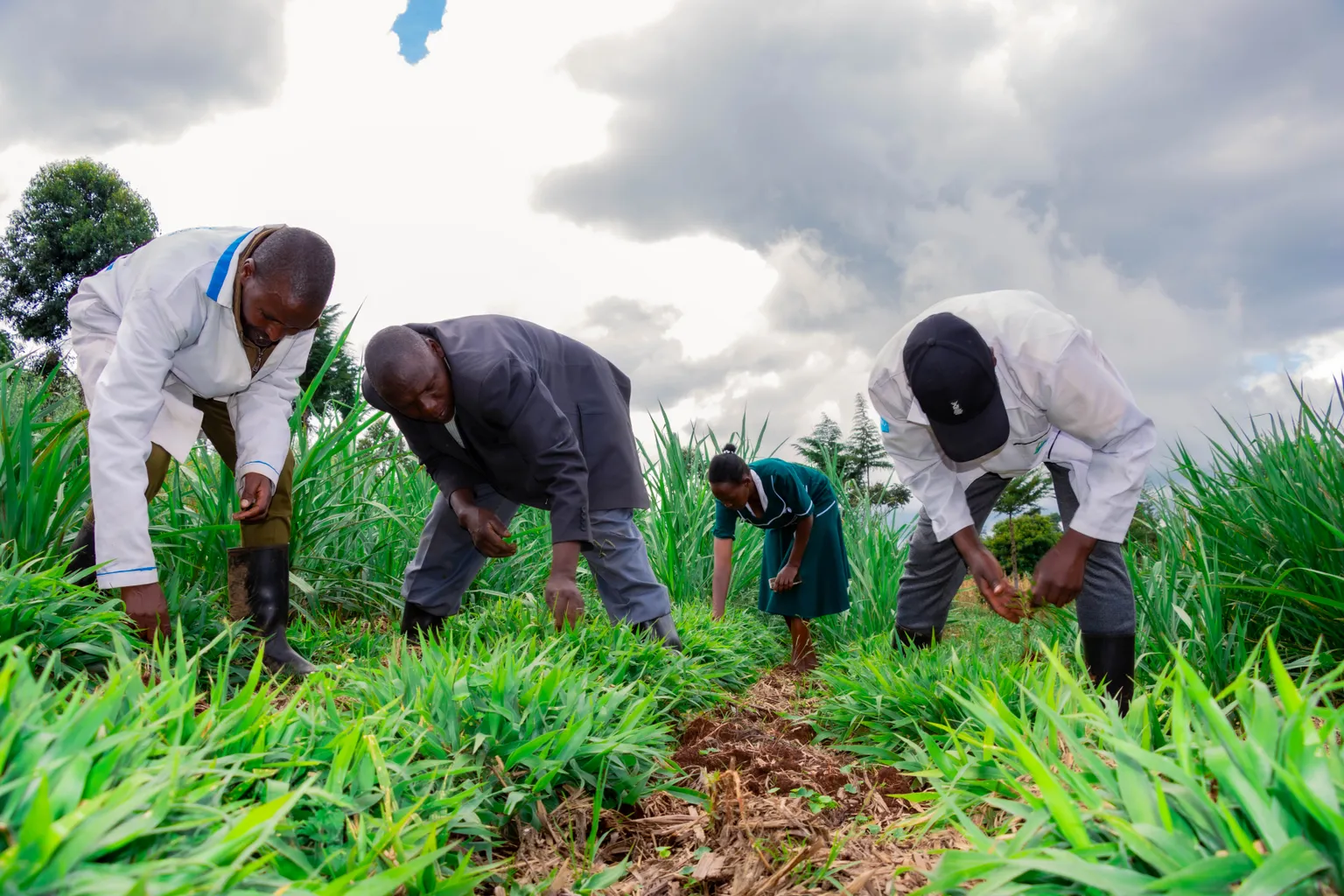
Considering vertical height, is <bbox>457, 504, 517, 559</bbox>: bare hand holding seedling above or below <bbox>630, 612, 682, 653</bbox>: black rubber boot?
above

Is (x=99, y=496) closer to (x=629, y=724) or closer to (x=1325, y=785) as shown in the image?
(x=629, y=724)

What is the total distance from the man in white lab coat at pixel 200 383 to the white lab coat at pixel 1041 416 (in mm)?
2007

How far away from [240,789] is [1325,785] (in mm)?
1526

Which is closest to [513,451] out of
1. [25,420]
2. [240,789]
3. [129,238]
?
[25,420]

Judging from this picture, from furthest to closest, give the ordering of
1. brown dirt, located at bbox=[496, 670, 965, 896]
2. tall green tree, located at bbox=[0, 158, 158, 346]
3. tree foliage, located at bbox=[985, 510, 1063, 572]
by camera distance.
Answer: tall green tree, located at bbox=[0, 158, 158, 346] → tree foliage, located at bbox=[985, 510, 1063, 572] → brown dirt, located at bbox=[496, 670, 965, 896]

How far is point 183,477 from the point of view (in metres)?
3.87

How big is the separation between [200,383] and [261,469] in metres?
0.35

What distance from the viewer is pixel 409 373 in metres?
2.87

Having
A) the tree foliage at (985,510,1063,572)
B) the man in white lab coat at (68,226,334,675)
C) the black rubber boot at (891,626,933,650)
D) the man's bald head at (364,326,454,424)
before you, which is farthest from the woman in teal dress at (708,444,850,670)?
the tree foliage at (985,510,1063,572)

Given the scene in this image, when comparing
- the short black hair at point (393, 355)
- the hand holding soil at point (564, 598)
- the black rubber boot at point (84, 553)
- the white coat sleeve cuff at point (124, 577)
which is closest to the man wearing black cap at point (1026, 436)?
the hand holding soil at point (564, 598)

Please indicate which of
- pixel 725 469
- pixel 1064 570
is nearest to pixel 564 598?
pixel 1064 570

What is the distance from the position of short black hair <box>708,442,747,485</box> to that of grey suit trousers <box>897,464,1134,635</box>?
1512 mm

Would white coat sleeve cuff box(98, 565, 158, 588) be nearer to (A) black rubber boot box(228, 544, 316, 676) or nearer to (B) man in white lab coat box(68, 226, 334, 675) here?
(B) man in white lab coat box(68, 226, 334, 675)

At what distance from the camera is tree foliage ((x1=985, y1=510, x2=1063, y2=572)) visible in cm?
1669
